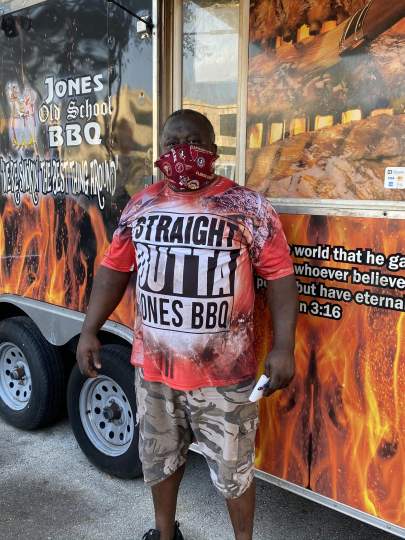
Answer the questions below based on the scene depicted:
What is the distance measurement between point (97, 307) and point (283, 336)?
2.75 feet

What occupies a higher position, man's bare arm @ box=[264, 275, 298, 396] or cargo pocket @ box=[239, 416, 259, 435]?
man's bare arm @ box=[264, 275, 298, 396]

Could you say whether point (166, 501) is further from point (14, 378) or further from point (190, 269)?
point (14, 378)

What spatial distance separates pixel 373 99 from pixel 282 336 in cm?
89

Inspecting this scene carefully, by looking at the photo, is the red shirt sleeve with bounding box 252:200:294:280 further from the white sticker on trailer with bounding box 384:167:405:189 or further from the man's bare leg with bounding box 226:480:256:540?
the man's bare leg with bounding box 226:480:256:540

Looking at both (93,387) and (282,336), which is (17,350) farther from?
(282,336)

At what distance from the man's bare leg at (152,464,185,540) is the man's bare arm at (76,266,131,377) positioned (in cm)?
55

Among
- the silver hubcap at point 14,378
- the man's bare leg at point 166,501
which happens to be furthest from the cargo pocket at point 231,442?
the silver hubcap at point 14,378

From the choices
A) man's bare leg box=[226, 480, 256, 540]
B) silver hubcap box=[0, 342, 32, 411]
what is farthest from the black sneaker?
silver hubcap box=[0, 342, 32, 411]

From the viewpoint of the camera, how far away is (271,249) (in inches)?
80.7

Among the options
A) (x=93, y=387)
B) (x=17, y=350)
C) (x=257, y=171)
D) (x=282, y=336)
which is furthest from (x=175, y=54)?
(x=17, y=350)

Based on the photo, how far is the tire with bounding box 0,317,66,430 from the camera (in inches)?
135

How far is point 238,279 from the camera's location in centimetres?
207

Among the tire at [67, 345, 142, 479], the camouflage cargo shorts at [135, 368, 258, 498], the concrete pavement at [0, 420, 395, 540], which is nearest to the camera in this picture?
the camouflage cargo shorts at [135, 368, 258, 498]

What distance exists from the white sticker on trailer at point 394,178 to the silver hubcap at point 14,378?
2518 mm
